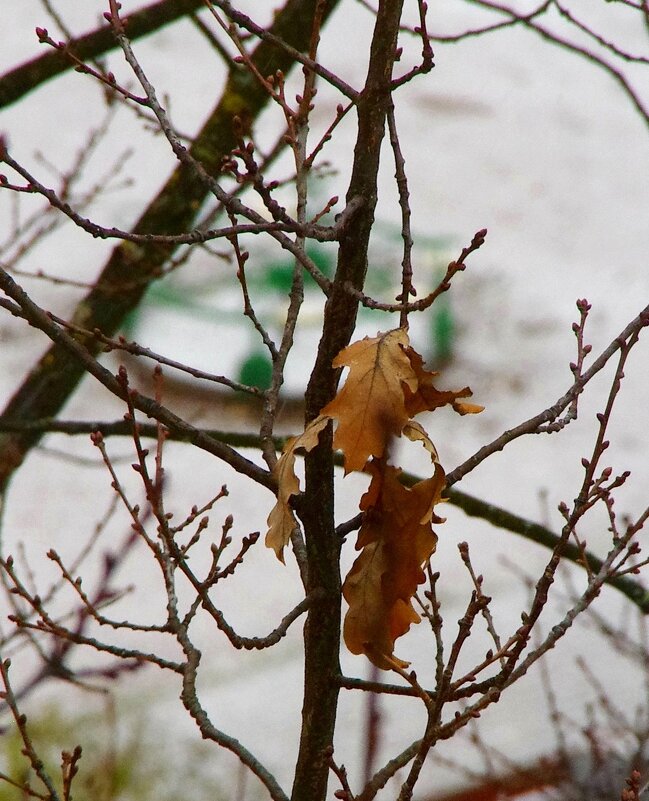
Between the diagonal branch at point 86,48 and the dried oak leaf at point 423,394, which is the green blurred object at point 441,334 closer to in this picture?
the diagonal branch at point 86,48

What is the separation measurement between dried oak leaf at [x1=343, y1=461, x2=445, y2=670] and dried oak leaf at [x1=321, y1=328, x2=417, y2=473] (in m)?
0.04

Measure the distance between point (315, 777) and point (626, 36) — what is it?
7.87m

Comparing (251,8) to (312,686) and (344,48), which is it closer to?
(344,48)

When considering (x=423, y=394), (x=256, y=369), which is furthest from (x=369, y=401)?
(x=256, y=369)

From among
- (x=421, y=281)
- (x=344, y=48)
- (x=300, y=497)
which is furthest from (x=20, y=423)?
(x=344, y=48)

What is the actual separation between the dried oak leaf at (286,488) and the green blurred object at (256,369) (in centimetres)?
410

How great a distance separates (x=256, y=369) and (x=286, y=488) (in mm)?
4161

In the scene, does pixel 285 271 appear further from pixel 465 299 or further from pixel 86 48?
pixel 86 48

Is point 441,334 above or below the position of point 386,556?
above

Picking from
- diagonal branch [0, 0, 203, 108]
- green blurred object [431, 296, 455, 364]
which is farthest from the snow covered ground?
diagonal branch [0, 0, 203, 108]

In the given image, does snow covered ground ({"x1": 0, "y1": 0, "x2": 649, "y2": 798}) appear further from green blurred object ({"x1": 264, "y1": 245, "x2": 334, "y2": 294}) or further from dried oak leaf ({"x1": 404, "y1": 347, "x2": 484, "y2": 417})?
dried oak leaf ({"x1": 404, "y1": 347, "x2": 484, "y2": 417})

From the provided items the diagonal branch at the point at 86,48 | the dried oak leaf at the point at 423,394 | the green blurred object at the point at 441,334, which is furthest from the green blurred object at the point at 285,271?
the dried oak leaf at the point at 423,394

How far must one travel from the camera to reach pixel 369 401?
1.04 meters

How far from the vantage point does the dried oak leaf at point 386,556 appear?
1073 millimetres
